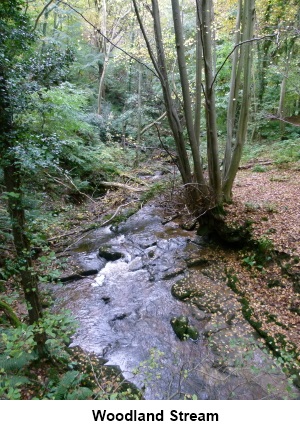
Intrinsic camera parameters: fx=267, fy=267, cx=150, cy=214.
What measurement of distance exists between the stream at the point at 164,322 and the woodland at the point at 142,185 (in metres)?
0.16

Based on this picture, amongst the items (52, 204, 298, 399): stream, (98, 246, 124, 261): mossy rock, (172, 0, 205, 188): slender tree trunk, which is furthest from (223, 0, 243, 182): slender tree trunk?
(98, 246, 124, 261): mossy rock

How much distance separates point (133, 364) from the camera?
4.45 meters

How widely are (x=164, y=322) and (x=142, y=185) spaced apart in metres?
7.80

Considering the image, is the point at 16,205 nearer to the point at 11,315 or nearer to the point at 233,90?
the point at 11,315

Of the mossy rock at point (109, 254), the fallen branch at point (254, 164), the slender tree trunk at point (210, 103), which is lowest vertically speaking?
the mossy rock at point (109, 254)

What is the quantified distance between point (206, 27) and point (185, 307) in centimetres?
587

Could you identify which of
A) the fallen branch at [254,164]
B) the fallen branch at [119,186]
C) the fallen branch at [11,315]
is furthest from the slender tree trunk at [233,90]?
the fallen branch at [254,164]

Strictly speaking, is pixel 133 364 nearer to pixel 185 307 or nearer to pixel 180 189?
pixel 185 307

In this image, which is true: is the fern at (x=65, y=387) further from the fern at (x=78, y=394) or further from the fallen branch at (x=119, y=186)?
the fallen branch at (x=119, y=186)

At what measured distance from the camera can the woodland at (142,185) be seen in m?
3.29

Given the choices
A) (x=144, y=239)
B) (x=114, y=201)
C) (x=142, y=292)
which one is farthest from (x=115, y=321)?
(x=114, y=201)

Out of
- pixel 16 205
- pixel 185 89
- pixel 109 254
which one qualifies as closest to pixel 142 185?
pixel 109 254

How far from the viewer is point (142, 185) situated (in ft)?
40.1

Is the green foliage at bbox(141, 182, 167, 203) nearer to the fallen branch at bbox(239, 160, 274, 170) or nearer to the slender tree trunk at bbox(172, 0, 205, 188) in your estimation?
the slender tree trunk at bbox(172, 0, 205, 188)
